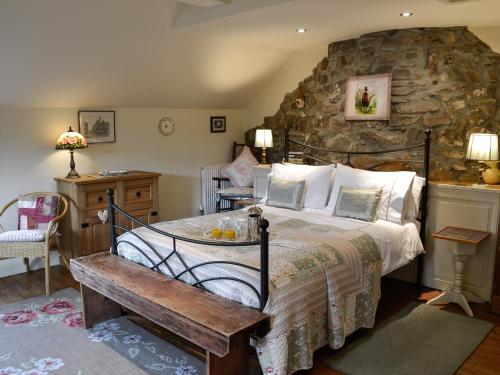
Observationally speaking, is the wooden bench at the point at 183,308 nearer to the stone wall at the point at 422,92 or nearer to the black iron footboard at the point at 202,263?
the black iron footboard at the point at 202,263

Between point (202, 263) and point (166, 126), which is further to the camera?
point (166, 126)

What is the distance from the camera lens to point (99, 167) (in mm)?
5039

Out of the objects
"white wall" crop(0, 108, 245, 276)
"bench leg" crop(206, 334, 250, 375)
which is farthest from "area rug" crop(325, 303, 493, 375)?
"white wall" crop(0, 108, 245, 276)

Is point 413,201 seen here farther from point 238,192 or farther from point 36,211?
point 36,211

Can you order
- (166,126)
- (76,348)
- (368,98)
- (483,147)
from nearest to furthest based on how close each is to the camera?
1. (76,348)
2. (483,147)
3. (368,98)
4. (166,126)

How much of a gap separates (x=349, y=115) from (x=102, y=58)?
2669 mm

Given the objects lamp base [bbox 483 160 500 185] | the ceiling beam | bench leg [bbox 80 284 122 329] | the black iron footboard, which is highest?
the ceiling beam

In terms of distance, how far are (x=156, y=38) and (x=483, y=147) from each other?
10.5ft

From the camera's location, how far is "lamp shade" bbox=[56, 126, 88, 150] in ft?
14.6

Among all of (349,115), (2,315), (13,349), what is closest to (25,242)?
(2,315)

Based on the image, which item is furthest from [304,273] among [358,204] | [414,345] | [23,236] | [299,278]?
[23,236]

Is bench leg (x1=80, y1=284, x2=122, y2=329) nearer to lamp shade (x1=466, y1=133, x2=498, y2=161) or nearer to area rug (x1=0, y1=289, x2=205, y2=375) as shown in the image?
area rug (x1=0, y1=289, x2=205, y2=375)

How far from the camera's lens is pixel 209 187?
20.2 feet

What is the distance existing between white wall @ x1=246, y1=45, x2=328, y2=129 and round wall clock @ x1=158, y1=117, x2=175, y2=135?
1284mm
